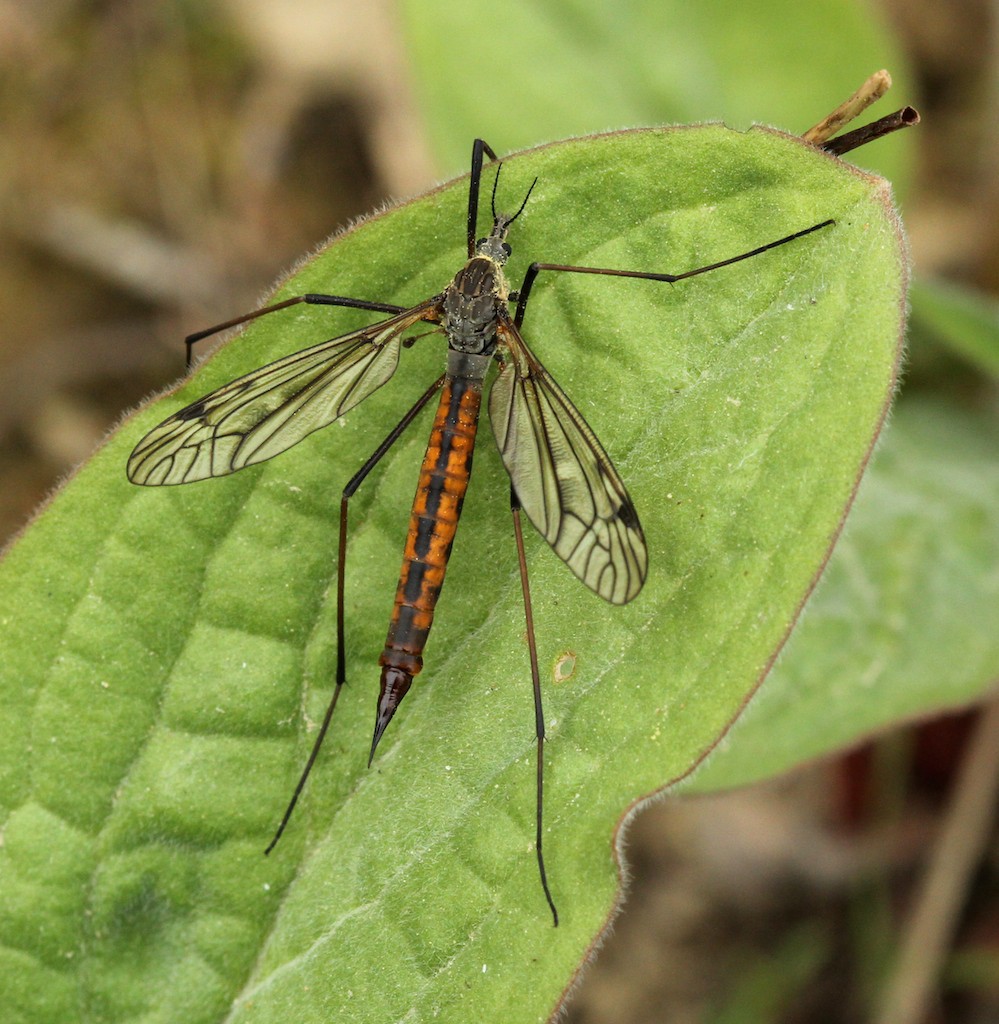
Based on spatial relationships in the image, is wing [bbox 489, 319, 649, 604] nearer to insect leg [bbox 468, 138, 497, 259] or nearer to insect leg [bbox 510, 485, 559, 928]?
insect leg [bbox 510, 485, 559, 928]

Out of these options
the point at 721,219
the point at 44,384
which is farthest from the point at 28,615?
the point at 44,384

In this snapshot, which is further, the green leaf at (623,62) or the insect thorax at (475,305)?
the green leaf at (623,62)

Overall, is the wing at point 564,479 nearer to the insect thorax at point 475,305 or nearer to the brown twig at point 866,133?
the insect thorax at point 475,305

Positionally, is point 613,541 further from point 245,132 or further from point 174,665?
point 245,132

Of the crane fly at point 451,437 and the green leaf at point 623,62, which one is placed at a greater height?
the green leaf at point 623,62

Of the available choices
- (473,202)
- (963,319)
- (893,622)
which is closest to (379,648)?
(473,202)

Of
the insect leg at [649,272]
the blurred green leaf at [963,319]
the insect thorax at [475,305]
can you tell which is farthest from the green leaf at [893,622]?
the insect thorax at [475,305]

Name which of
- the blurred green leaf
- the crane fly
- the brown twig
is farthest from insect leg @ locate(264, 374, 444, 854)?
the blurred green leaf
